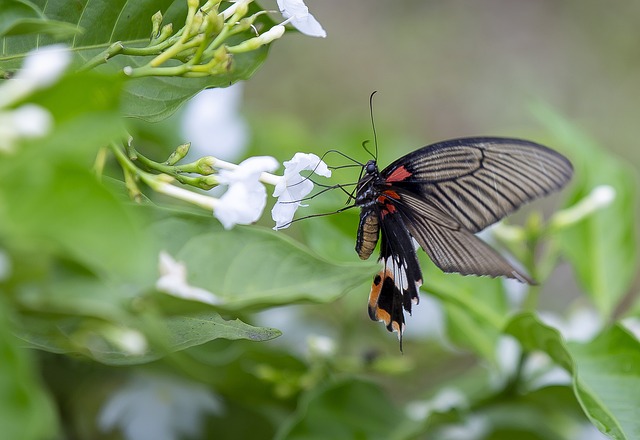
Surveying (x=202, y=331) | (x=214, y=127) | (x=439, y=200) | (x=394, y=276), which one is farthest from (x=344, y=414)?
(x=214, y=127)

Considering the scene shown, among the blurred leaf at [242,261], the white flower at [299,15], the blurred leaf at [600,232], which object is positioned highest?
the white flower at [299,15]

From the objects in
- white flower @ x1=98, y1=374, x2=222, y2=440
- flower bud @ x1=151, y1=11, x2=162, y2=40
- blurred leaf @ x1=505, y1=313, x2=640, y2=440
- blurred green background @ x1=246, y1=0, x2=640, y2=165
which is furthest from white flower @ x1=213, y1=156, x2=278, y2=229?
blurred green background @ x1=246, y1=0, x2=640, y2=165

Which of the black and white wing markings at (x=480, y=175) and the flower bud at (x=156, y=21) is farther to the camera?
the black and white wing markings at (x=480, y=175)

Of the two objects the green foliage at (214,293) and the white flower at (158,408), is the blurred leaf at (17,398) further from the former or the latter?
the white flower at (158,408)

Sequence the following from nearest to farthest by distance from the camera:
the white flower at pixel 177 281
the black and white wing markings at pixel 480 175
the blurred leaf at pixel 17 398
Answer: the blurred leaf at pixel 17 398 → the white flower at pixel 177 281 → the black and white wing markings at pixel 480 175

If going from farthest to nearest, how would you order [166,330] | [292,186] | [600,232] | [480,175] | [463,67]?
[463,67]
[600,232]
[480,175]
[292,186]
[166,330]

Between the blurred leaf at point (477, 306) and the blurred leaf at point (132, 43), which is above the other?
the blurred leaf at point (132, 43)

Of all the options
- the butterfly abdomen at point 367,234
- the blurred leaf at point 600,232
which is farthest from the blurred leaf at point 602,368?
the blurred leaf at point 600,232

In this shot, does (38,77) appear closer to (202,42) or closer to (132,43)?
(202,42)

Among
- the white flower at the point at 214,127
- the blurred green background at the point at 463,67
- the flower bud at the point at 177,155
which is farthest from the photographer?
the blurred green background at the point at 463,67
